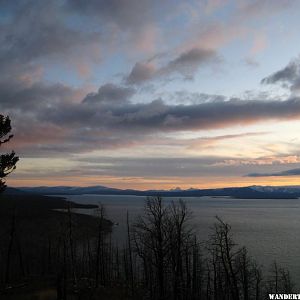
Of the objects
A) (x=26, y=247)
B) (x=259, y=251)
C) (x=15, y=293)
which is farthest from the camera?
(x=26, y=247)

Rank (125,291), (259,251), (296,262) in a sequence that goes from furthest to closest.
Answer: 1. (259,251)
2. (296,262)
3. (125,291)

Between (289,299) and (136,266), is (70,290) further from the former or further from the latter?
(136,266)

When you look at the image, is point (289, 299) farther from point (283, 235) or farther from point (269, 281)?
point (283, 235)

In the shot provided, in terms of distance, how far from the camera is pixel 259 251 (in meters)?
99.6

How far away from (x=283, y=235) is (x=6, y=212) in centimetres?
10722

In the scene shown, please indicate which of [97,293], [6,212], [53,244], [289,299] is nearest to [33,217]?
[6,212]

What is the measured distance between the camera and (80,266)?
283 ft

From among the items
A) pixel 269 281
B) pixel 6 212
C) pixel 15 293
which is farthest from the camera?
pixel 6 212

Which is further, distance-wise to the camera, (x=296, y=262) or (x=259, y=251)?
(x=259, y=251)

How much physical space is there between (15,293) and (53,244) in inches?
2778

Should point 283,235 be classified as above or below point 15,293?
below

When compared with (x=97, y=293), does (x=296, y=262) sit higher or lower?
lower

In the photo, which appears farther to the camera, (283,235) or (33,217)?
(33,217)

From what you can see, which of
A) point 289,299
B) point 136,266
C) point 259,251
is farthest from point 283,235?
point 289,299
